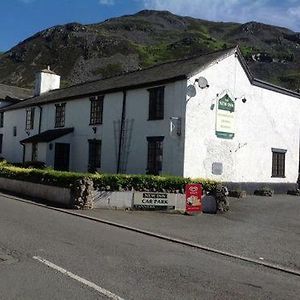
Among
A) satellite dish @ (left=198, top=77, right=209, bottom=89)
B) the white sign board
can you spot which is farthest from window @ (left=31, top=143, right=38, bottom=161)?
the white sign board

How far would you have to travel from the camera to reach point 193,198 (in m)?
19.5

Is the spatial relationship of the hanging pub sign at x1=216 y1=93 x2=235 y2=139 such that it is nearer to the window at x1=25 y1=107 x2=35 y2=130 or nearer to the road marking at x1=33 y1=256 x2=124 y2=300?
the window at x1=25 y1=107 x2=35 y2=130

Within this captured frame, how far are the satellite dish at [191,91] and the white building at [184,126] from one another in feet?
0.17

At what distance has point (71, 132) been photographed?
112 ft

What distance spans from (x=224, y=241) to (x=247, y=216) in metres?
6.57

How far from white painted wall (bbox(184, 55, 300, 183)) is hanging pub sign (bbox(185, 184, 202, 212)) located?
18.8 ft

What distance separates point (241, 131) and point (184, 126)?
199 inches

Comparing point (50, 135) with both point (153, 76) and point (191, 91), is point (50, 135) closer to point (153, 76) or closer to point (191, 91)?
point (153, 76)

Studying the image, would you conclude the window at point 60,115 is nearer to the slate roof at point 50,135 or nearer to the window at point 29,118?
the slate roof at point 50,135

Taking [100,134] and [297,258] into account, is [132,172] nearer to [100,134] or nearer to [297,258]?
[100,134]

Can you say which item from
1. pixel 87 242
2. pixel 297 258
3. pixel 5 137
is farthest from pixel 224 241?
pixel 5 137

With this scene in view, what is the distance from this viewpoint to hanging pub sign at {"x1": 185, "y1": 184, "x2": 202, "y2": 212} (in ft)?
63.5

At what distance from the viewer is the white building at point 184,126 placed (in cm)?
2591

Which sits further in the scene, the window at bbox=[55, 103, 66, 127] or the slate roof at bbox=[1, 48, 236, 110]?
the window at bbox=[55, 103, 66, 127]
